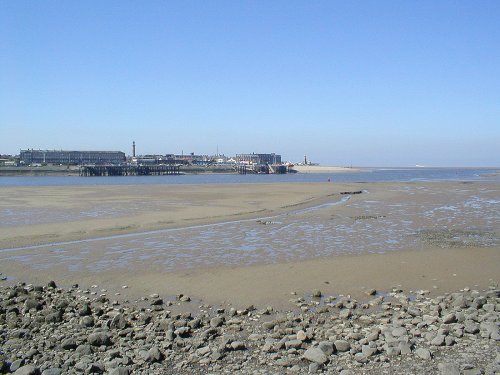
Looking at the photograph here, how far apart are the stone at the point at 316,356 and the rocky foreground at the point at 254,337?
0.01m

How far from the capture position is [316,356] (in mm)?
5805

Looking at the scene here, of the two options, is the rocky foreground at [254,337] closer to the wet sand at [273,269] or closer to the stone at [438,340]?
the stone at [438,340]

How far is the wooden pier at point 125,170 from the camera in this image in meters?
107

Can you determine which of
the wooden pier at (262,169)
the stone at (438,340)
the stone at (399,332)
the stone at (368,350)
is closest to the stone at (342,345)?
the stone at (368,350)

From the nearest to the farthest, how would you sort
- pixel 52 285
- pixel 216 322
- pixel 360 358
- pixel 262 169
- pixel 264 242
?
1. pixel 360 358
2. pixel 216 322
3. pixel 52 285
4. pixel 264 242
5. pixel 262 169

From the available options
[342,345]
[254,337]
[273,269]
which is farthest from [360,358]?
[273,269]

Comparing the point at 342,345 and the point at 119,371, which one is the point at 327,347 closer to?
the point at 342,345

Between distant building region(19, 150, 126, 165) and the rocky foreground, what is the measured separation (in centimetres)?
15957

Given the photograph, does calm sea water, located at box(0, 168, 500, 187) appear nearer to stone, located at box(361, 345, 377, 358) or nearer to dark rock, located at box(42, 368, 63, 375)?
dark rock, located at box(42, 368, 63, 375)

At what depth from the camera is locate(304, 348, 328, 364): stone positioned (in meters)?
5.74

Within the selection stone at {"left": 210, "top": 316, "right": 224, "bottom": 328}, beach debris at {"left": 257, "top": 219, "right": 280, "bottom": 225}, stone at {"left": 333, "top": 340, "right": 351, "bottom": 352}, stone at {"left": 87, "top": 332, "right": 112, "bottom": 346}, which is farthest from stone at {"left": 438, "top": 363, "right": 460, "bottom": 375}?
beach debris at {"left": 257, "top": 219, "right": 280, "bottom": 225}

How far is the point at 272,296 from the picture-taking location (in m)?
9.08

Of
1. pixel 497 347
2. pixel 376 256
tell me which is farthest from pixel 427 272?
pixel 497 347

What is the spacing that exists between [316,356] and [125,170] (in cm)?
11118
